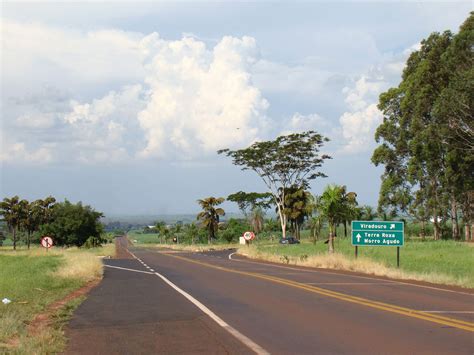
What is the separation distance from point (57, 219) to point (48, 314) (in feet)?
247

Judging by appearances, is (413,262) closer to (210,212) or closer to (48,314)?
(48,314)

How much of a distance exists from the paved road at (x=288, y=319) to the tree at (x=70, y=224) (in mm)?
66853

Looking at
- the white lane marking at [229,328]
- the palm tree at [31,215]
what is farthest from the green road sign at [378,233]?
the palm tree at [31,215]

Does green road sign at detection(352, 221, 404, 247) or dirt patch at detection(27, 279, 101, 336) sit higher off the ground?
green road sign at detection(352, 221, 404, 247)

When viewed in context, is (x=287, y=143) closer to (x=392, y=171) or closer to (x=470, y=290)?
(x=392, y=171)

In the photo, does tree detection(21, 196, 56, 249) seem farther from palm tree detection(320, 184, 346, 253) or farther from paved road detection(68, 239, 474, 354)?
paved road detection(68, 239, 474, 354)

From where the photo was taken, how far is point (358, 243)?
32.9 metres

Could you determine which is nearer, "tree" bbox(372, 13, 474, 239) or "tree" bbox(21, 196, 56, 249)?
"tree" bbox(372, 13, 474, 239)

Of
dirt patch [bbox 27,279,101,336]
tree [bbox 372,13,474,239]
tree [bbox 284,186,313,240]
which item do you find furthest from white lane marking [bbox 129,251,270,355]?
tree [bbox 284,186,313,240]

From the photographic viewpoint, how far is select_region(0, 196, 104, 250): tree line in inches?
3334

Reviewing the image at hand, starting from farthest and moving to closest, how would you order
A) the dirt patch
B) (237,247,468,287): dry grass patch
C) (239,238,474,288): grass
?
(239,238,474,288): grass < (237,247,468,287): dry grass patch < the dirt patch

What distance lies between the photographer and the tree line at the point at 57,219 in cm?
8469

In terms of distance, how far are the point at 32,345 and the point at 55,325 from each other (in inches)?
102

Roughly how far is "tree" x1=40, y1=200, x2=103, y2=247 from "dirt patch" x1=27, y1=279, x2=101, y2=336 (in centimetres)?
6593
